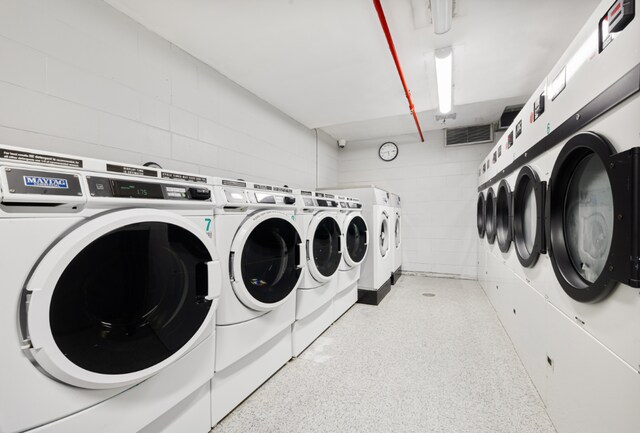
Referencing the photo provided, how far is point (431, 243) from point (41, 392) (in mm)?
4967

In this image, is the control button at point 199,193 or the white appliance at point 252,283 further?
the white appliance at point 252,283

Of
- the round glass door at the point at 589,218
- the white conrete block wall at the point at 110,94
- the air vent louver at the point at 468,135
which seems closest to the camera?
the round glass door at the point at 589,218

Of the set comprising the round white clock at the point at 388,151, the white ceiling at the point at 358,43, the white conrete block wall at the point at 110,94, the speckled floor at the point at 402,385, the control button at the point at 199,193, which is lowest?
the speckled floor at the point at 402,385

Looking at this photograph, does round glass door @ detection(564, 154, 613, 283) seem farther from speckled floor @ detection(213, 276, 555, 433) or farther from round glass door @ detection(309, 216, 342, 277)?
round glass door @ detection(309, 216, 342, 277)

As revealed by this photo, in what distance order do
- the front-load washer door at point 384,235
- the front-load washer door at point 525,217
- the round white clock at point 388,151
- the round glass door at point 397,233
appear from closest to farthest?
the front-load washer door at point 525,217 → the front-load washer door at point 384,235 → the round glass door at point 397,233 → the round white clock at point 388,151

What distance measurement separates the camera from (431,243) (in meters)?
4.85

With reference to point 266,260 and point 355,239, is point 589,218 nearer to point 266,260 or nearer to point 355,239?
point 266,260

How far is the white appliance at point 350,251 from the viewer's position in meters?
2.73

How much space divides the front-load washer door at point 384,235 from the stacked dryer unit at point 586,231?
5.45 feet

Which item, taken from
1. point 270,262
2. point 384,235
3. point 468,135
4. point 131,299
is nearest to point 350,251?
point 384,235

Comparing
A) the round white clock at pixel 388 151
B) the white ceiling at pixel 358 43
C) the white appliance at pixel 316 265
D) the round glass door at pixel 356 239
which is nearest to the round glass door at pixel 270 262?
the white appliance at pixel 316 265

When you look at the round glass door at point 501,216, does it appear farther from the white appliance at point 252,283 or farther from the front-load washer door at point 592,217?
the white appliance at point 252,283

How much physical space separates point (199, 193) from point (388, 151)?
4.45 metres

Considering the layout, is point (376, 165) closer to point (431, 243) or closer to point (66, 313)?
point (431, 243)
